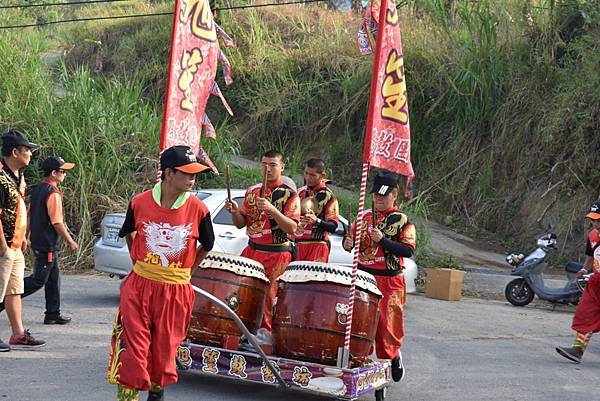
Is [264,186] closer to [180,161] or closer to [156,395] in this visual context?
[180,161]

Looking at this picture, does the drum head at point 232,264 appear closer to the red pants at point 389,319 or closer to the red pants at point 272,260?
the red pants at point 272,260

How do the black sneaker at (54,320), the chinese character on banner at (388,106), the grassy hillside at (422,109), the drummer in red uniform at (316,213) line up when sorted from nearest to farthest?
the chinese character on banner at (388,106)
the drummer in red uniform at (316,213)
the black sneaker at (54,320)
the grassy hillside at (422,109)

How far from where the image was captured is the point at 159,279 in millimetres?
5941

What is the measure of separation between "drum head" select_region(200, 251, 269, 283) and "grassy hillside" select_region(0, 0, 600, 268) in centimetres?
891

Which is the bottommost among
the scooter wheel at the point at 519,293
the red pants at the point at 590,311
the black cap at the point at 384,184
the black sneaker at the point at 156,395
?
the scooter wheel at the point at 519,293

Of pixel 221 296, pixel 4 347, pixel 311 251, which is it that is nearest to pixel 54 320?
pixel 4 347

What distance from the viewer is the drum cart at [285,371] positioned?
23.1 ft

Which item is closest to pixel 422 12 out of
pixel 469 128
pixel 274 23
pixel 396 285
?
pixel 469 128

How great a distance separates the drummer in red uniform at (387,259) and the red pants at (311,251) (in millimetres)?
1155

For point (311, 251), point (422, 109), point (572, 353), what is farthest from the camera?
point (422, 109)

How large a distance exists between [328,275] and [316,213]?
1.83m

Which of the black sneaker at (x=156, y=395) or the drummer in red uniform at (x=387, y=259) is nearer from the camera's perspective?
the black sneaker at (x=156, y=395)

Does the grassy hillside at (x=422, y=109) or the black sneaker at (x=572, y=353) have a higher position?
the grassy hillside at (x=422, y=109)

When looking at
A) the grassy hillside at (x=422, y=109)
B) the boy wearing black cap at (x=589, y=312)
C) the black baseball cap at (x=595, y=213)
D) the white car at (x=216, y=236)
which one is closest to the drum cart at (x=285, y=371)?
the boy wearing black cap at (x=589, y=312)
